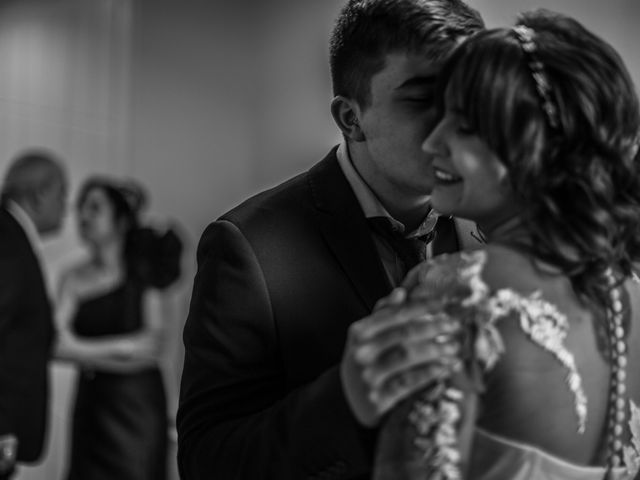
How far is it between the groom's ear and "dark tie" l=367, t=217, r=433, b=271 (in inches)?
5.8

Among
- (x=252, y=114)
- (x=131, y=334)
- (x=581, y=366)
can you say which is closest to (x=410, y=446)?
(x=581, y=366)

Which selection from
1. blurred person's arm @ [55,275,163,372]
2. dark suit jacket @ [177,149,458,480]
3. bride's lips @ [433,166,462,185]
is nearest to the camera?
bride's lips @ [433,166,462,185]

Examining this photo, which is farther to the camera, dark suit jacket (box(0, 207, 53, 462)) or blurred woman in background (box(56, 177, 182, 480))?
blurred woman in background (box(56, 177, 182, 480))

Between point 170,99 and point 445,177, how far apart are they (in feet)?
17.6

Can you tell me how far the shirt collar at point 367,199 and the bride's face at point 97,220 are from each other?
3.18 meters

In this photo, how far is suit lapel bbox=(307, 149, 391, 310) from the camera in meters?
1.56

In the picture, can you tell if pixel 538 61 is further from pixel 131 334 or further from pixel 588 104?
pixel 131 334

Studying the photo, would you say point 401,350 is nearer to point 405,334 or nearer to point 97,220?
point 405,334

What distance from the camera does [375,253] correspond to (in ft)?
5.18

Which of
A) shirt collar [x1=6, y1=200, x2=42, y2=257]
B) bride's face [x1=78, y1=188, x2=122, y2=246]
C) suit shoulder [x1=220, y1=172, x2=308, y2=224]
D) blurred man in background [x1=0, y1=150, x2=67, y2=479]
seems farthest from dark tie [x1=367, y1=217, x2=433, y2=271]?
bride's face [x1=78, y1=188, x2=122, y2=246]

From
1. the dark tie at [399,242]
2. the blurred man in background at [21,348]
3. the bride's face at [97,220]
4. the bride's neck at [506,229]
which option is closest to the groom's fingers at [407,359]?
the bride's neck at [506,229]

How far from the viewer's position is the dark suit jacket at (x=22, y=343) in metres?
3.42

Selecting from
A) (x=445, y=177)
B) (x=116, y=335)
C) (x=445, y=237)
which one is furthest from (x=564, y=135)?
(x=116, y=335)

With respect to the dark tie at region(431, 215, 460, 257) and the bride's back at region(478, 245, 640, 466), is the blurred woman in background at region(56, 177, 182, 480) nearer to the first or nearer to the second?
the dark tie at region(431, 215, 460, 257)
